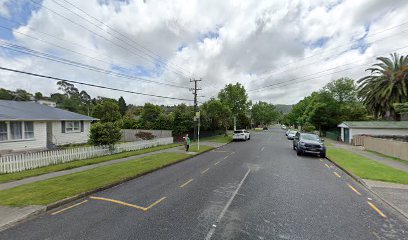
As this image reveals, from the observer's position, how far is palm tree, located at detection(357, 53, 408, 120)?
28.0 m

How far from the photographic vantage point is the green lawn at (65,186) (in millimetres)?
6383

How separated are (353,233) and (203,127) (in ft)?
98.7

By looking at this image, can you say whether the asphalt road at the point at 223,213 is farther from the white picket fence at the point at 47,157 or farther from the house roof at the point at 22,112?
the house roof at the point at 22,112

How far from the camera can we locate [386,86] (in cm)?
2925

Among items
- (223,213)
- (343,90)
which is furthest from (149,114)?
(343,90)

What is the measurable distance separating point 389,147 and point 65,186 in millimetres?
22493

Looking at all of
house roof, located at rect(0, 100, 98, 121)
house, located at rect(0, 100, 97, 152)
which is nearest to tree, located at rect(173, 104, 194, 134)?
house, located at rect(0, 100, 97, 152)

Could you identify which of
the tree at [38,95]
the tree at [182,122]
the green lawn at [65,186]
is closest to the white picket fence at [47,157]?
the green lawn at [65,186]

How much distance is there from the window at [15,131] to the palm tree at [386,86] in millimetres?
41021

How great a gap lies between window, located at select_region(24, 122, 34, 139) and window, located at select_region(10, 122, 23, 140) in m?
0.40

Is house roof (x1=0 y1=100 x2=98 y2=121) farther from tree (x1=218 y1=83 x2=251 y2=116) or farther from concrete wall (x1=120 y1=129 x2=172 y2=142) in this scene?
tree (x1=218 y1=83 x2=251 y2=116)

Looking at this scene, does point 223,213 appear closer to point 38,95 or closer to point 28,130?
point 28,130

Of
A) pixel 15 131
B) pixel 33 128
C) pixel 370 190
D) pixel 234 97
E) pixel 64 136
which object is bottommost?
pixel 370 190

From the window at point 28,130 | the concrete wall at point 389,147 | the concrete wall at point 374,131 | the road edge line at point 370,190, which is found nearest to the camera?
Answer: the road edge line at point 370,190
